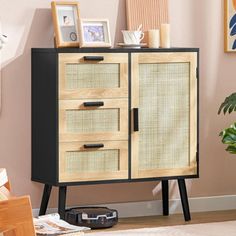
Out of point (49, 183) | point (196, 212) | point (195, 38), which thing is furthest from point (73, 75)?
point (196, 212)

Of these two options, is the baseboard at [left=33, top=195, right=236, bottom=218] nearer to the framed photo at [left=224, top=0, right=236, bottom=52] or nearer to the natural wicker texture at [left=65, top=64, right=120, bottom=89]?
the natural wicker texture at [left=65, top=64, right=120, bottom=89]

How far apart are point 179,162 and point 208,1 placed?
1.23 meters

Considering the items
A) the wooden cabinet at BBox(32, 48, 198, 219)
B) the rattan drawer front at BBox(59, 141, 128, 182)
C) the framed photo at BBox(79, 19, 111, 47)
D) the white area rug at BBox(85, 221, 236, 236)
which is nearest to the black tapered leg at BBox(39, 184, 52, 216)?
the wooden cabinet at BBox(32, 48, 198, 219)

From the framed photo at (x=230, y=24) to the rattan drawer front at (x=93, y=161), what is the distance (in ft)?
3.96

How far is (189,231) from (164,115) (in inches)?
30.5

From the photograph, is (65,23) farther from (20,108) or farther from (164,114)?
(164,114)

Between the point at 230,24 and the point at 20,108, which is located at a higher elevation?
the point at 230,24

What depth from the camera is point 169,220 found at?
554 cm

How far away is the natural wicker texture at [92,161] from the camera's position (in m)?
5.09

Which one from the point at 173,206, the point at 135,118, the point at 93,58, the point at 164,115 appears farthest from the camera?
the point at 173,206

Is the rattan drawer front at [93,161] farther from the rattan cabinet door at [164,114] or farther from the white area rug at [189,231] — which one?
the white area rug at [189,231]

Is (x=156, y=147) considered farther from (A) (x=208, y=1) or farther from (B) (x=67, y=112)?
(A) (x=208, y=1)

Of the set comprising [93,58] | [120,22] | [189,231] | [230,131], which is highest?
[120,22]

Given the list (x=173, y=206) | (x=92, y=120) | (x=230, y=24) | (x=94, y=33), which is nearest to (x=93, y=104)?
(x=92, y=120)
